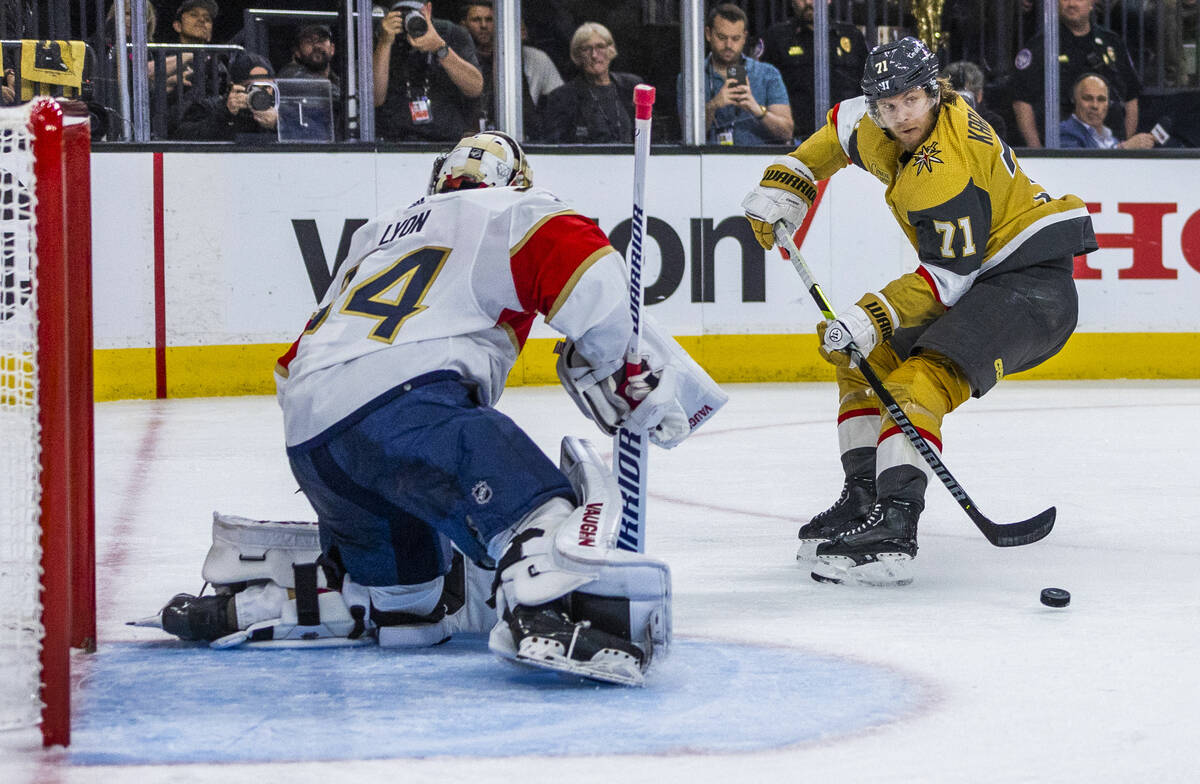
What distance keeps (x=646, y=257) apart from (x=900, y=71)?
3.55 metres

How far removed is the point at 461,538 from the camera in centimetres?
208

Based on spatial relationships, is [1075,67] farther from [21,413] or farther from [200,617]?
[21,413]

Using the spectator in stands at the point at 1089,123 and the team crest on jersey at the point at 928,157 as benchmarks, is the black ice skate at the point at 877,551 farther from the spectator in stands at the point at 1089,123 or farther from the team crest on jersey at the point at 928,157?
the spectator in stands at the point at 1089,123

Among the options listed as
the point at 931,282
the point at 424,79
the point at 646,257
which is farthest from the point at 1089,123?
the point at 931,282

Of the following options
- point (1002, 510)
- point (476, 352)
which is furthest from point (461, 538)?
point (1002, 510)

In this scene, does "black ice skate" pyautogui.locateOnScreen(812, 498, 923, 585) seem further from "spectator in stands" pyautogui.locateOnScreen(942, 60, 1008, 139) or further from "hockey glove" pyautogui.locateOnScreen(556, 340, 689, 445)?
"spectator in stands" pyautogui.locateOnScreen(942, 60, 1008, 139)

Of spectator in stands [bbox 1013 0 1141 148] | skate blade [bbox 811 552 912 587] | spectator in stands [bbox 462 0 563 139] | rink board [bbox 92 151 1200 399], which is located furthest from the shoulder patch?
spectator in stands [bbox 1013 0 1141 148]

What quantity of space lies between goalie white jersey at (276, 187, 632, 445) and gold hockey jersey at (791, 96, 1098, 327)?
0.95 metres

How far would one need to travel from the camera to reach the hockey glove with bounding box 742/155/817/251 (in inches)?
128

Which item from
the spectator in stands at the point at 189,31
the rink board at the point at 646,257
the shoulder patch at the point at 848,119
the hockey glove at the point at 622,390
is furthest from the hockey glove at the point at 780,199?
the spectator in stands at the point at 189,31

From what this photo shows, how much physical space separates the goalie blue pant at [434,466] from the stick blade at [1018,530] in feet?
3.83

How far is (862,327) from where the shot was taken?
2889 millimetres

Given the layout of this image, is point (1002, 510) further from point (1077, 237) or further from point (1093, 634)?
point (1093, 634)

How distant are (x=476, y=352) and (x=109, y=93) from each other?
14.1ft
